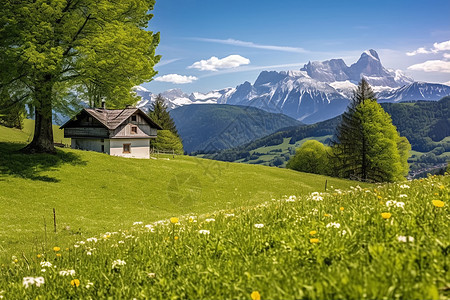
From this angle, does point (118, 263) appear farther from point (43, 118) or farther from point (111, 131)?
point (111, 131)

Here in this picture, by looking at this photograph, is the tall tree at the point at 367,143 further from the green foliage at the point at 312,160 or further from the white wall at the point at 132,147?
the white wall at the point at 132,147

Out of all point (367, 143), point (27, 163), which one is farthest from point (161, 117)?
point (27, 163)

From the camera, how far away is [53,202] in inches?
982

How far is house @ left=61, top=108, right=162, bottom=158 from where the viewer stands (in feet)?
164

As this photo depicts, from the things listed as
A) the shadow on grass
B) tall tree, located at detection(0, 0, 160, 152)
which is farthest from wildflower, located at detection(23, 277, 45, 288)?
the shadow on grass

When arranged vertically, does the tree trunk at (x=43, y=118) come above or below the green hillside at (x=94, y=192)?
above

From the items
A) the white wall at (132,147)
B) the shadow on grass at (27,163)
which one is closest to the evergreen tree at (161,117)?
the white wall at (132,147)

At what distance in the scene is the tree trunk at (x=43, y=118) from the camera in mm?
Answer: 24984

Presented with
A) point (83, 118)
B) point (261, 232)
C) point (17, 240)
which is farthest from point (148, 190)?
point (261, 232)

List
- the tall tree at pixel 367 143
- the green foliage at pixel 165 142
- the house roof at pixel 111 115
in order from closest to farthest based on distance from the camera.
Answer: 1. the house roof at pixel 111 115
2. the tall tree at pixel 367 143
3. the green foliage at pixel 165 142

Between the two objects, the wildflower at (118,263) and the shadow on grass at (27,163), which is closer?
the wildflower at (118,263)

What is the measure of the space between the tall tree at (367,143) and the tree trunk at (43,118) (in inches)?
1905

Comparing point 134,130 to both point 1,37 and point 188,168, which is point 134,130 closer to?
point 188,168

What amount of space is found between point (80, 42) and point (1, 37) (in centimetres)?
566
